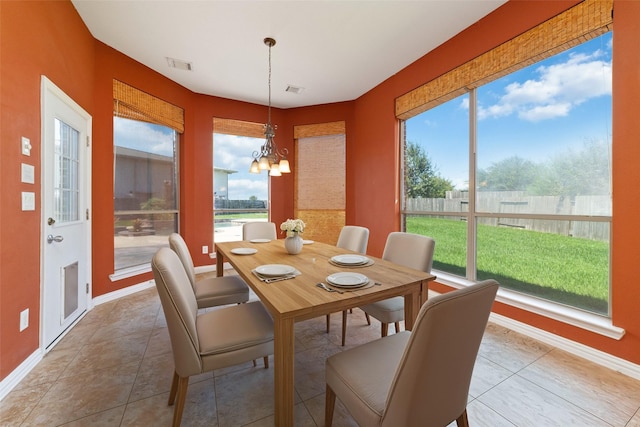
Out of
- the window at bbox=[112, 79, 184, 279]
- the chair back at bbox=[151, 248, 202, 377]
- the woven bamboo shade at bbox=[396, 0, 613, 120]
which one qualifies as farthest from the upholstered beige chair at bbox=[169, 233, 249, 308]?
the woven bamboo shade at bbox=[396, 0, 613, 120]

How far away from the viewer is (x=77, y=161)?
2.47 m

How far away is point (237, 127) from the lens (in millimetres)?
4289

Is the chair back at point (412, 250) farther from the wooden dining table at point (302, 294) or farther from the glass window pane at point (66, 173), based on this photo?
the glass window pane at point (66, 173)

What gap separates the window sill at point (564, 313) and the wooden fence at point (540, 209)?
0.59 metres

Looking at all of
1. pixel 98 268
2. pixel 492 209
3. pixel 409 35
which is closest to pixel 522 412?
pixel 492 209

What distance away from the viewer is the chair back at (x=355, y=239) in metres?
2.50

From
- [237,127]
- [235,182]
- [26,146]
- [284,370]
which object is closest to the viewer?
[284,370]

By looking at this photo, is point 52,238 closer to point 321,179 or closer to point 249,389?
point 249,389

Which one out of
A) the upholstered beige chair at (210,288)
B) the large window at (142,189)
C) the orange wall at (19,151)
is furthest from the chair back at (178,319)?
the large window at (142,189)

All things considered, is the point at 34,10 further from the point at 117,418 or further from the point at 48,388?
the point at 117,418

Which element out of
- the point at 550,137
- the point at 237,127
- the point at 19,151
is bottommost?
the point at 19,151

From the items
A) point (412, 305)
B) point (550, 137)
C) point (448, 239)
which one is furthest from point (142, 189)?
point (550, 137)

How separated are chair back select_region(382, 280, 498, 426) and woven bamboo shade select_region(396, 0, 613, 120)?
2.25 m

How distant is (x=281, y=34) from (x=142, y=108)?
1994 millimetres
